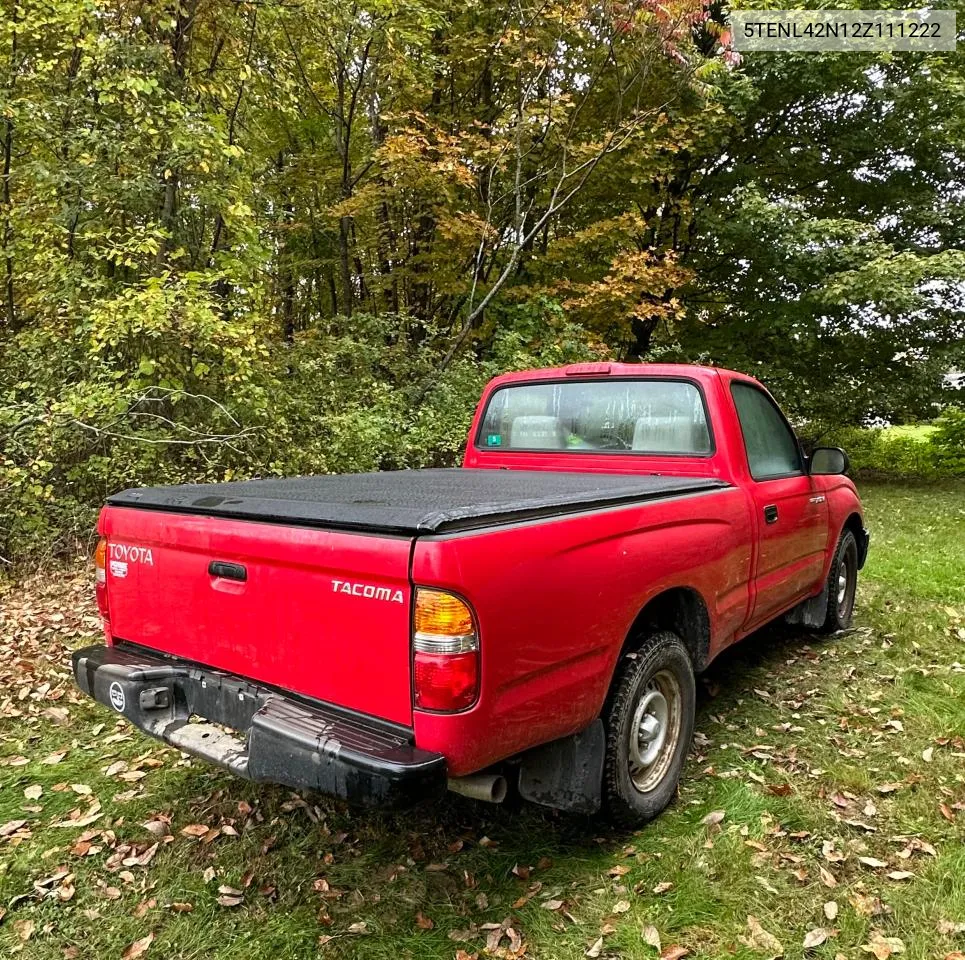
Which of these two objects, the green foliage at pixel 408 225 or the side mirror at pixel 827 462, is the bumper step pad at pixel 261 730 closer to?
the side mirror at pixel 827 462

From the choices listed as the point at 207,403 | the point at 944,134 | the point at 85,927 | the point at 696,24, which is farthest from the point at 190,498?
the point at 944,134

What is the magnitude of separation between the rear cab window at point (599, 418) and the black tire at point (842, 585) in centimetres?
195

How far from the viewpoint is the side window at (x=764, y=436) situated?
4.04 meters

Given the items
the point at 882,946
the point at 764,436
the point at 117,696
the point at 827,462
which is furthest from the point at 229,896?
the point at 827,462

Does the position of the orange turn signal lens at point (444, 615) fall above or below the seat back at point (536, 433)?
below

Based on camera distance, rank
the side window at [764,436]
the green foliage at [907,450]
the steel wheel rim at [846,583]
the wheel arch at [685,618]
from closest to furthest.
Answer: the wheel arch at [685,618]
the side window at [764,436]
the steel wheel rim at [846,583]
the green foliage at [907,450]

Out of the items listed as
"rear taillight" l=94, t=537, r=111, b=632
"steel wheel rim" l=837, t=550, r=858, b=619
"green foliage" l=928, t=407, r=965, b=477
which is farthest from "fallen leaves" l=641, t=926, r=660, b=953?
"green foliage" l=928, t=407, r=965, b=477

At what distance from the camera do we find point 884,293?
475 inches

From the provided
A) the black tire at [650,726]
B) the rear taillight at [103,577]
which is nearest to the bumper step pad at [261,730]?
the rear taillight at [103,577]

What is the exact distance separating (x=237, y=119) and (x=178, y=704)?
837 cm

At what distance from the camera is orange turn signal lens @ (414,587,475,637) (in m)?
2.04

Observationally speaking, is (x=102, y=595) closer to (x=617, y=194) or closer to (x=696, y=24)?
(x=696, y=24)

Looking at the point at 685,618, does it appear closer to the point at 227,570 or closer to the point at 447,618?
the point at 447,618

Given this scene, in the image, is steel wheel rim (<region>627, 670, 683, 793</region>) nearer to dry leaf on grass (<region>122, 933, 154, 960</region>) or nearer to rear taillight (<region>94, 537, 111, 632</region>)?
dry leaf on grass (<region>122, 933, 154, 960</region>)
